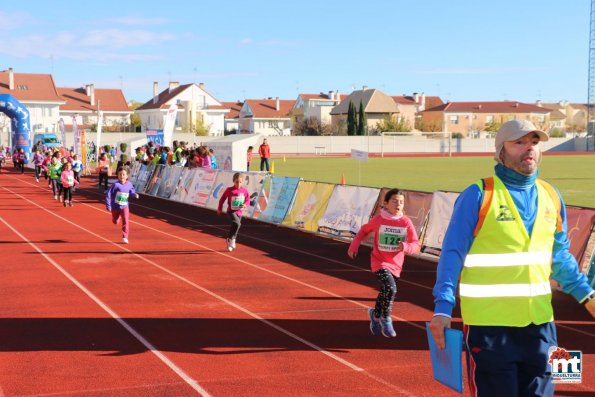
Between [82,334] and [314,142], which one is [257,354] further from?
[314,142]

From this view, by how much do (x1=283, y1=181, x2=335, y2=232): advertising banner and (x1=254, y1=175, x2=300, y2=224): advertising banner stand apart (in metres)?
0.35

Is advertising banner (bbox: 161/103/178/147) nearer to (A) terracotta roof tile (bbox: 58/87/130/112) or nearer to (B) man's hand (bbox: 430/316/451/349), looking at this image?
(B) man's hand (bbox: 430/316/451/349)

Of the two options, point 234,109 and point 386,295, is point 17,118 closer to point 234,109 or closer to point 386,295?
point 386,295

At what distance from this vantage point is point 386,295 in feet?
28.8

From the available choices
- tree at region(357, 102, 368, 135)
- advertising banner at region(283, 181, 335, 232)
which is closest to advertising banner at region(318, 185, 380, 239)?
advertising banner at region(283, 181, 335, 232)

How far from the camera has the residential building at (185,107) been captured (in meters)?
124

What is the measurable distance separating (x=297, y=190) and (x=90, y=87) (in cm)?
11649

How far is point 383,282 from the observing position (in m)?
8.95

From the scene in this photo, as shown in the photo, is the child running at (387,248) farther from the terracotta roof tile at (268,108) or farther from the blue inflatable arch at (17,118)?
the terracotta roof tile at (268,108)

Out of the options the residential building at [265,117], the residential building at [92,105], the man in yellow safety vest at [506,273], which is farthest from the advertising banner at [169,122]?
the residential building at [265,117]

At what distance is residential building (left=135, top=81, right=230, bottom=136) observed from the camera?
124250mm

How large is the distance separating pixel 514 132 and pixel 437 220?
418 inches

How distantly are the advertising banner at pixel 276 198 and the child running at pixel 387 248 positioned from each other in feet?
36.7

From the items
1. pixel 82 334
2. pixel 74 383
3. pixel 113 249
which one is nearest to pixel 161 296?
pixel 82 334
